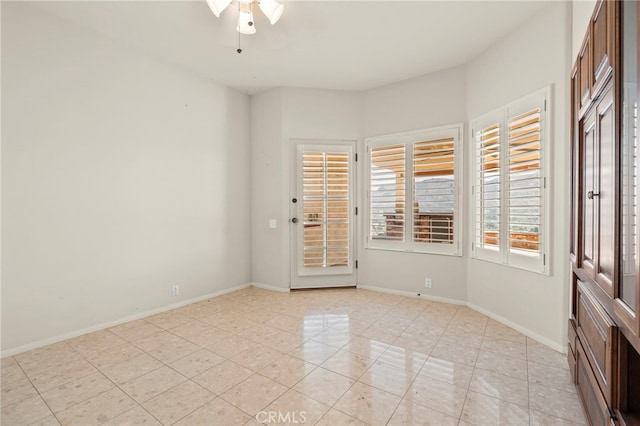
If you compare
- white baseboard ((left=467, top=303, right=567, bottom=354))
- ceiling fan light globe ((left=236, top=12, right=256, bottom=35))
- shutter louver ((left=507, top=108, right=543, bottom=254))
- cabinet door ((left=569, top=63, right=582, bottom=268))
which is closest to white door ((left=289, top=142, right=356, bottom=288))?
ceiling fan light globe ((left=236, top=12, right=256, bottom=35))

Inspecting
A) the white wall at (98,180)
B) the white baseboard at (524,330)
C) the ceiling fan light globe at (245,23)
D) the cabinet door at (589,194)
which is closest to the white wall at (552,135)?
the white baseboard at (524,330)

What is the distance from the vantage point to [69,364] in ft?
7.69

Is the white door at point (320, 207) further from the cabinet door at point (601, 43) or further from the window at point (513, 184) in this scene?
the cabinet door at point (601, 43)

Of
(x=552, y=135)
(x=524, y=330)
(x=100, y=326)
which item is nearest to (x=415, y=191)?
(x=552, y=135)

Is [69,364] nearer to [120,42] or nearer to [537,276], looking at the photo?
[120,42]

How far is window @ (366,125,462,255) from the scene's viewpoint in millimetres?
3701

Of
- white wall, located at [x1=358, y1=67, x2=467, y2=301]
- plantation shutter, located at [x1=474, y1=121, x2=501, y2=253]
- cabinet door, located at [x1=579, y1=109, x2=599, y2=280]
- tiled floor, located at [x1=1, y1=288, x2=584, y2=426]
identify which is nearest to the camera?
cabinet door, located at [x1=579, y1=109, x2=599, y2=280]

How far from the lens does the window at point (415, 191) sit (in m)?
3.70

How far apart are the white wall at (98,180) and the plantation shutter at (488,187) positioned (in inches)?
129

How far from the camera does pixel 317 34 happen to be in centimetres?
298

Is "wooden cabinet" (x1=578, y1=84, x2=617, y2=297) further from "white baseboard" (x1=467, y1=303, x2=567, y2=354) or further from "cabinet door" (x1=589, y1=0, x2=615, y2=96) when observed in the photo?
"white baseboard" (x1=467, y1=303, x2=567, y2=354)

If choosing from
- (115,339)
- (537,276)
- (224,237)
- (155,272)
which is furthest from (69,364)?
(537,276)

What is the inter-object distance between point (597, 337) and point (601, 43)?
1.38 metres

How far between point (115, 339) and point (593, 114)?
3.89 meters
